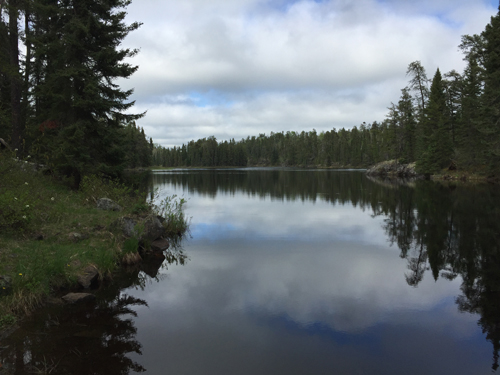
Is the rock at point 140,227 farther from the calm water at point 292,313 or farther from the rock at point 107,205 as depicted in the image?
the rock at point 107,205

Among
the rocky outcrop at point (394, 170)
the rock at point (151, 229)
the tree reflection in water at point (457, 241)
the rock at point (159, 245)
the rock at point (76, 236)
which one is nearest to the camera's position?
the tree reflection in water at point (457, 241)

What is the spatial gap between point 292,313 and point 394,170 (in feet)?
210

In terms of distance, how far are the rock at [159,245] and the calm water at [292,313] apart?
0.77 metres

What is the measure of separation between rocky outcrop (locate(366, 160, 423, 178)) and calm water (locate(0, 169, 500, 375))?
45809mm

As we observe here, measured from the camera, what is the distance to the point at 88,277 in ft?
31.0

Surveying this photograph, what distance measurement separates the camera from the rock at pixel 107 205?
1453 cm

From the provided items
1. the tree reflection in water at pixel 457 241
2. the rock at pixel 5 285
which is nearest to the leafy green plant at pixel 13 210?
the rock at pixel 5 285

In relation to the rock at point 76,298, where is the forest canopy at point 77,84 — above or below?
above

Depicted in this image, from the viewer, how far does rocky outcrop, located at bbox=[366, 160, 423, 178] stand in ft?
194

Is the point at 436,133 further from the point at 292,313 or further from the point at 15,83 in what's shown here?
the point at 15,83

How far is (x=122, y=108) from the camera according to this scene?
18688 millimetres

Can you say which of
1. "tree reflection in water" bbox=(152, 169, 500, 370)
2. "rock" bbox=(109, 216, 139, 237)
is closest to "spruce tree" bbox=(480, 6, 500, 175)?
"tree reflection in water" bbox=(152, 169, 500, 370)

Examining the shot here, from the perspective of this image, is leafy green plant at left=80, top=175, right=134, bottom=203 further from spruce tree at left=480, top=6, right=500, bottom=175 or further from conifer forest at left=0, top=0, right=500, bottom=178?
spruce tree at left=480, top=6, right=500, bottom=175

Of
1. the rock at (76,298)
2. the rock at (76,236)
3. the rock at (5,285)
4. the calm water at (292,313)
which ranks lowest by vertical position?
the calm water at (292,313)
